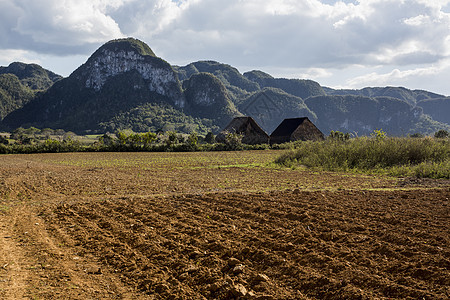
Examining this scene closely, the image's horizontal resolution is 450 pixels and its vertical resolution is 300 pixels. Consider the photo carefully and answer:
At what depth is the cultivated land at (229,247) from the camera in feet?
13.3

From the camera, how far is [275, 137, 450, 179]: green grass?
16594 mm

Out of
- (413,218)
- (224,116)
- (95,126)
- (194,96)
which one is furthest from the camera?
(194,96)

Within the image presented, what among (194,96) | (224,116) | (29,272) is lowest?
(29,272)

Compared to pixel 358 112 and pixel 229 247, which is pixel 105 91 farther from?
pixel 229 247

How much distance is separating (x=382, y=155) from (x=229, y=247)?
50.1ft

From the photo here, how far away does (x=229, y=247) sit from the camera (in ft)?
17.1

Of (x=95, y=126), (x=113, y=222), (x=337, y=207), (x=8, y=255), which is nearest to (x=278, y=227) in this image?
(x=337, y=207)

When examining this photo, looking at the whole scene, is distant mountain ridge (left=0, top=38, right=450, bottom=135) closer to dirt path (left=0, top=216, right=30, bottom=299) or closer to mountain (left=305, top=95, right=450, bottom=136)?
mountain (left=305, top=95, right=450, bottom=136)

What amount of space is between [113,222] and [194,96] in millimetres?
152492

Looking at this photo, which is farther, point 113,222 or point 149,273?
point 113,222

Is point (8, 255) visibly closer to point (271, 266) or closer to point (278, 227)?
point (271, 266)

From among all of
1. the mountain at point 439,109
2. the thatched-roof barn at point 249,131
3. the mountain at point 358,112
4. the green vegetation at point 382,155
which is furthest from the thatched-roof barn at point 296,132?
the mountain at point 439,109

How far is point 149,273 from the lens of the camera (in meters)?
4.55

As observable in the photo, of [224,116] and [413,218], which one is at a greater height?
[224,116]
